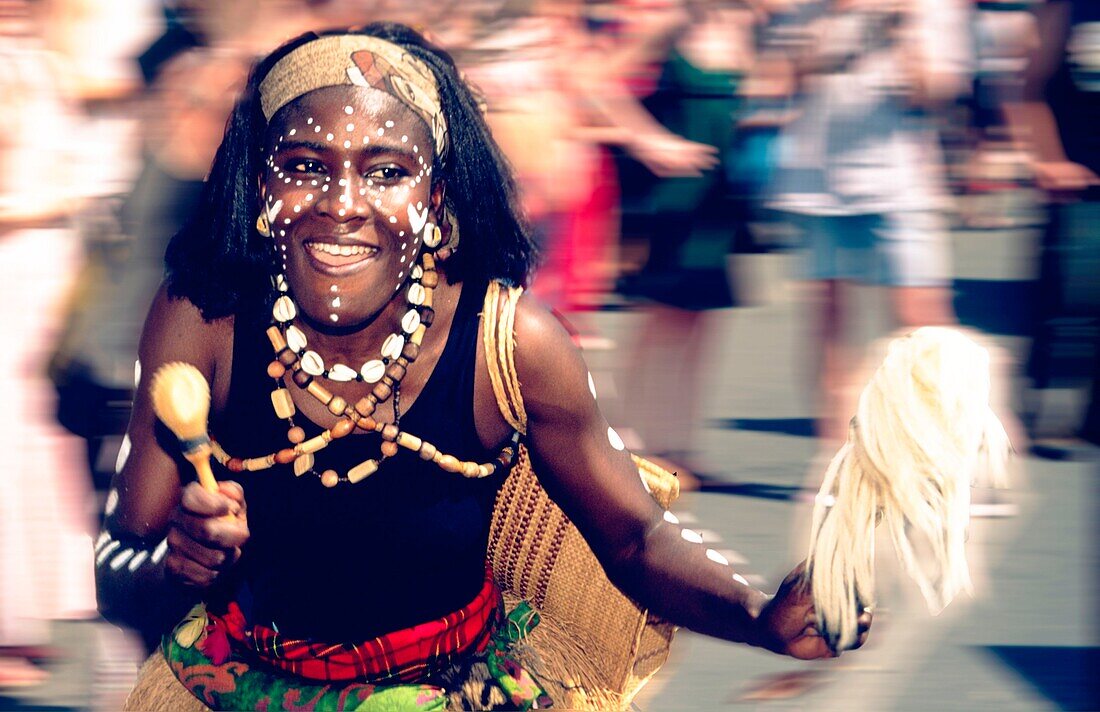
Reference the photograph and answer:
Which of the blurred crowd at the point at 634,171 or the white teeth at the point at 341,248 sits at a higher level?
the white teeth at the point at 341,248

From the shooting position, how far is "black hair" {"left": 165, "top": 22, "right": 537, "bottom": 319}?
8.29ft

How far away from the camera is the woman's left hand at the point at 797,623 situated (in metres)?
2.38

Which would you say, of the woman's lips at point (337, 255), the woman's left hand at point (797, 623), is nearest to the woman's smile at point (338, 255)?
the woman's lips at point (337, 255)

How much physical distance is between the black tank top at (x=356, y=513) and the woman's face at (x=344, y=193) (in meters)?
0.15

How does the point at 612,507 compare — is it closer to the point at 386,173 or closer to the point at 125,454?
the point at 386,173

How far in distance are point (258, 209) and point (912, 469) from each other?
1002 mm

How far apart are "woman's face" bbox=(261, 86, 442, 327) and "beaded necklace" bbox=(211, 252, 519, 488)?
0.08m

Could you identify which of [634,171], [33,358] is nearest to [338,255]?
[33,358]

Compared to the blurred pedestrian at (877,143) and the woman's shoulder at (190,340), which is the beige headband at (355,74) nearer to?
the woman's shoulder at (190,340)

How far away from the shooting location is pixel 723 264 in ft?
16.8

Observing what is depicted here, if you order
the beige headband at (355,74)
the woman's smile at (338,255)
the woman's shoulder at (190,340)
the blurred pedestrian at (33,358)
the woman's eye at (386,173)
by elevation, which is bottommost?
the blurred pedestrian at (33,358)

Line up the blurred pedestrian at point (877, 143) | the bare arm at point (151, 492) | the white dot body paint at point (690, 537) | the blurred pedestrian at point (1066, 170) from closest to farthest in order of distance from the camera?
the bare arm at point (151, 492), the white dot body paint at point (690, 537), the blurred pedestrian at point (877, 143), the blurred pedestrian at point (1066, 170)

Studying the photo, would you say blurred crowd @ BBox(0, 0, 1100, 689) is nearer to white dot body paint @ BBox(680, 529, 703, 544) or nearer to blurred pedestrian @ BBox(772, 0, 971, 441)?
blurred pedestrian @ BBox(772, 0, 971, 441)

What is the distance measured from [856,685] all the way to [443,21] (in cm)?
189
